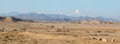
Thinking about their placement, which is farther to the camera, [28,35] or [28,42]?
[28,35]

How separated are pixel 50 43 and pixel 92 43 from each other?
3560 mm

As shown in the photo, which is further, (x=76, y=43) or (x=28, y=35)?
(x=28, y=35)

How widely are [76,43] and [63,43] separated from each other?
110 centimetres

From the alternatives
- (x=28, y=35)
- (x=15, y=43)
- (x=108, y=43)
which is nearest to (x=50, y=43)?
(x=15, y=43)

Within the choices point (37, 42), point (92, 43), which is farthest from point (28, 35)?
point (92, 43)

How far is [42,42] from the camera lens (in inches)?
1238

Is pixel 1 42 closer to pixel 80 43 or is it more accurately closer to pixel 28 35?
pixel 80 43

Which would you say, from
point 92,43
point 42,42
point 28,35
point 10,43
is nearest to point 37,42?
point 42,42

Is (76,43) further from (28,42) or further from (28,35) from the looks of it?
(28,35)

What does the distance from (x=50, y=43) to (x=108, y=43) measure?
4818 mm

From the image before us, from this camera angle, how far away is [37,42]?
31.6m

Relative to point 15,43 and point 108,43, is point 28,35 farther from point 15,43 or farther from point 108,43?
point 108,43

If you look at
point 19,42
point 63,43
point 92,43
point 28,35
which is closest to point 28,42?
point 19,42

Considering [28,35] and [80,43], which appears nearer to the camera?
[80,43]
